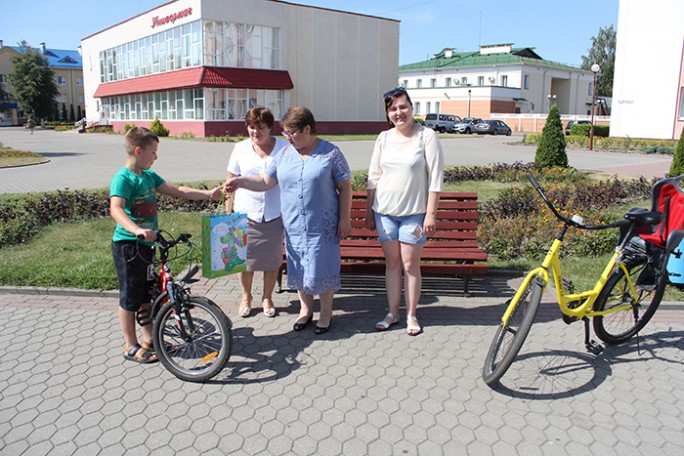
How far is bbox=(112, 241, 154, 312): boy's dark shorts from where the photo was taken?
374 cm

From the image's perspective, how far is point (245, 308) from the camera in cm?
488

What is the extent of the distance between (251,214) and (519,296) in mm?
2225

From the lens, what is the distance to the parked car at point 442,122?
45.8 metres

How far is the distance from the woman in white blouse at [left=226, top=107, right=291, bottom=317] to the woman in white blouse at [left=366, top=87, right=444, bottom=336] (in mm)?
821

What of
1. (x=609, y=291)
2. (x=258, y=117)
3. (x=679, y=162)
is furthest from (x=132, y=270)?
(x=679, y=162)

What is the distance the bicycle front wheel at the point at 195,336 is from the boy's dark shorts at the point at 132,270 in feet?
0.93

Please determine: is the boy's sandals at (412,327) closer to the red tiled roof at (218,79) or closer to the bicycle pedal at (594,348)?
the bicycle pedal at (594,348)

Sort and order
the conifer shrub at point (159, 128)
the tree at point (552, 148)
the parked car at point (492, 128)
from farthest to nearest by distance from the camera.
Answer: the parked car at point (492, 128) < the conifer shrub at point (159, 128) < the tree at point (552, 148)

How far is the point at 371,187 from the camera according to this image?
4.39m

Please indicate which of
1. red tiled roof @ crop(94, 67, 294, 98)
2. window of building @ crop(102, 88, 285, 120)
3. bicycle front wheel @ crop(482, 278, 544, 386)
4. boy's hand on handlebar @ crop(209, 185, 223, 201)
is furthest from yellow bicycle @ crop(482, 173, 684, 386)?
red tiled roof @ crop(94, 67, 294, 98)

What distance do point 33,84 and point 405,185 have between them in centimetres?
7139

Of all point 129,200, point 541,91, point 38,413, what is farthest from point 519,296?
point 541,91

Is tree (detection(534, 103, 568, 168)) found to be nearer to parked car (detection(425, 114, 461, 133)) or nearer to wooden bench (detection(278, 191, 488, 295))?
wooden bench (detection(278, 191, 488, 295))

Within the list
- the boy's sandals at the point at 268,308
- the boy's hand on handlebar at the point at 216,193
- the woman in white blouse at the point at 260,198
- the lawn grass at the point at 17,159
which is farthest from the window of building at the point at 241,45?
the boy's hand on handlebar at the point at 216,193
